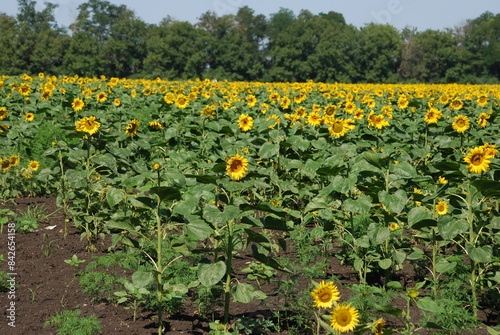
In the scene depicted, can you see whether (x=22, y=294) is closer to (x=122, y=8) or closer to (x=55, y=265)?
(x=55, y=265)

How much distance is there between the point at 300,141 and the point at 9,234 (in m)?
3.10

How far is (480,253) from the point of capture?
3.39 meters

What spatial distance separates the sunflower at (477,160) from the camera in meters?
3.44

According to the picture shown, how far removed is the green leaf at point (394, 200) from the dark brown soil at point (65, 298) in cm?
75

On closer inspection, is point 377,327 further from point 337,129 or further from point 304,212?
point 337,129

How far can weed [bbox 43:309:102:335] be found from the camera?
10.4ft

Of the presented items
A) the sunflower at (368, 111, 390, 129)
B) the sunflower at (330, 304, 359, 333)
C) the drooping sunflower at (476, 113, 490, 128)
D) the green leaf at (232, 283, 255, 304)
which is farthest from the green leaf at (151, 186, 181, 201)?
the drooping sunflower at (476, 113, 490, 128)

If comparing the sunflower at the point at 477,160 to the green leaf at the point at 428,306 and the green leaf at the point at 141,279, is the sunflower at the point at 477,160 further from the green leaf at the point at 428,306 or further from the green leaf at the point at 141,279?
the green leaf at the point at 141,279

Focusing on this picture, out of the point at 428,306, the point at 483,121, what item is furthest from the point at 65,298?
the point at 483,121

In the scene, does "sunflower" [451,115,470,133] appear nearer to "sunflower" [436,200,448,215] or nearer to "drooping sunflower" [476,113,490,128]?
"drooping sunflower" [476,113,490,128]

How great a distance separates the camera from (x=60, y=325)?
326 centimetres

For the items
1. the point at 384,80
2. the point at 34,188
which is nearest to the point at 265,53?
the point at 384,80

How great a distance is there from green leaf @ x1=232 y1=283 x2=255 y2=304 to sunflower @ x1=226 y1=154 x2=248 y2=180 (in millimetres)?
651

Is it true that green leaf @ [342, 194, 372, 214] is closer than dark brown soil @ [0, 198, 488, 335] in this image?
No
